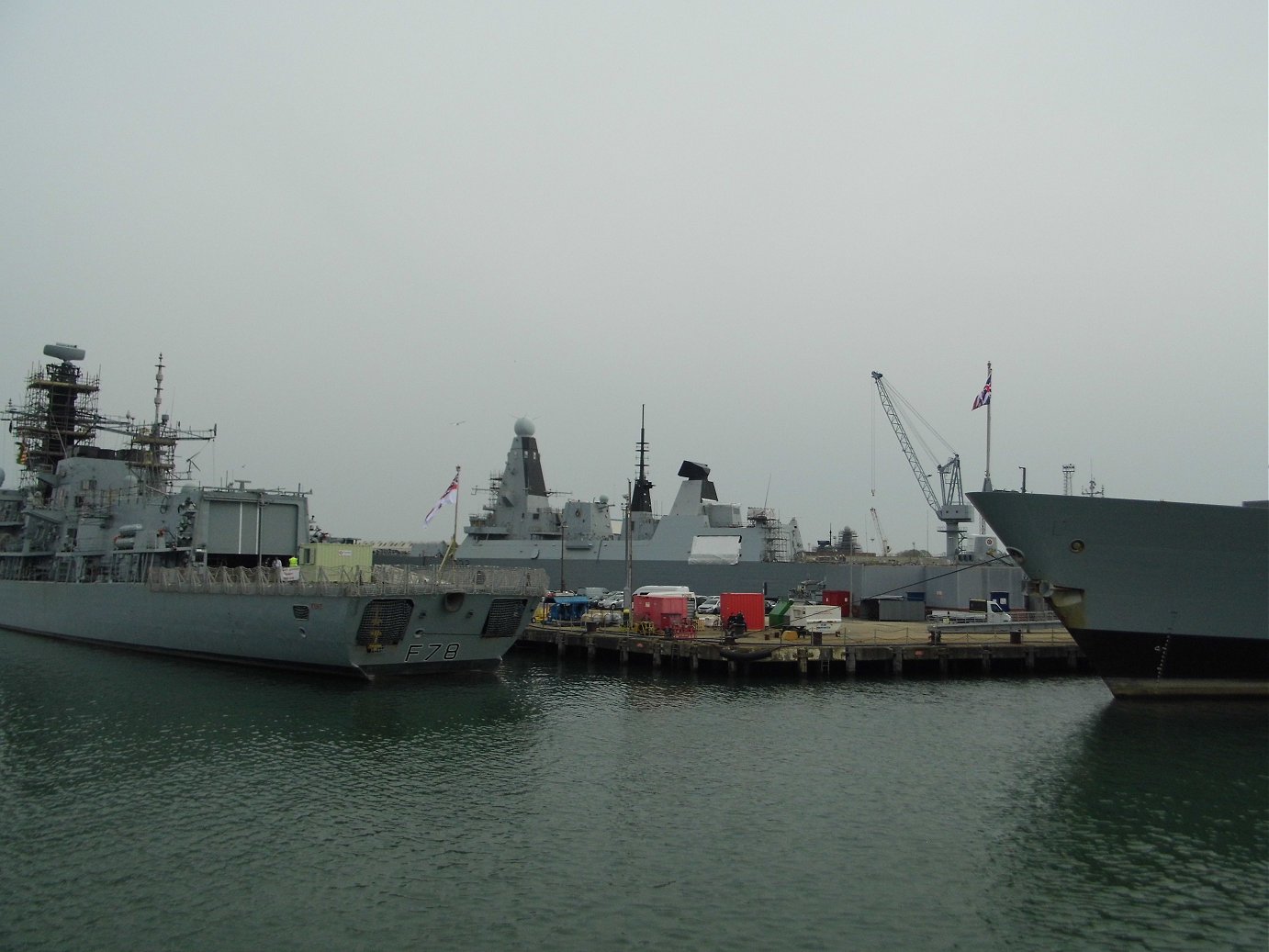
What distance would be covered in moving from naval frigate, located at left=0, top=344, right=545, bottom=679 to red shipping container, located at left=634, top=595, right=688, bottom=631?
299 inches

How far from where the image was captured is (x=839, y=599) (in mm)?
42594

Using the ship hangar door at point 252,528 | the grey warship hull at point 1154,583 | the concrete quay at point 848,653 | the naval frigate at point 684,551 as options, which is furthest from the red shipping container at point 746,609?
the ship hangar door at point 252,528

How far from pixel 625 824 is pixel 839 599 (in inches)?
1191

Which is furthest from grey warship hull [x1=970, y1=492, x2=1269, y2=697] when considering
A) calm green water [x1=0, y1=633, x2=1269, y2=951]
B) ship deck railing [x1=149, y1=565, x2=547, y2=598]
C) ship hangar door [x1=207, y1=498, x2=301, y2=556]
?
ship hangar door [x1=207, y1=498, x2=301, y2=556]

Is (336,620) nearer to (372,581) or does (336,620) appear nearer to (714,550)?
(372,581)

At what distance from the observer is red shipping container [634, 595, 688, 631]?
1334 inches

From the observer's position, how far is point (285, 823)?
13.9 m

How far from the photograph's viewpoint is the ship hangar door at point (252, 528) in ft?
105

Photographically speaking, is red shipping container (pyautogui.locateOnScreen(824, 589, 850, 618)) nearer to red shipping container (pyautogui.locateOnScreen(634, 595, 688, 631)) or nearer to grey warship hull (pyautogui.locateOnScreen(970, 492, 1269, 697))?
red shipping container (pyautogui.locateOnScreen(634, 595, 688, 631))

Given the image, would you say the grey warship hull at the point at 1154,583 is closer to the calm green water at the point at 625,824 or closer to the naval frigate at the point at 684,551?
the calm green water at the point at 625,824

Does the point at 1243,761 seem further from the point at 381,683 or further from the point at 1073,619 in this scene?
the point at 381,683

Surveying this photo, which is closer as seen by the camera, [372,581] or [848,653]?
[372,581]

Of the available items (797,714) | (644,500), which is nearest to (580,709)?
(797,714)

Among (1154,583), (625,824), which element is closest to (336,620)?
(625,824)
